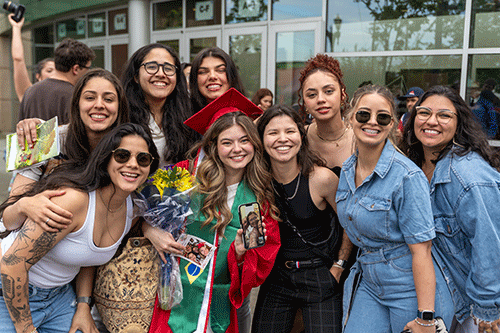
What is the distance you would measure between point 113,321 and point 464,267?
7.30 ft

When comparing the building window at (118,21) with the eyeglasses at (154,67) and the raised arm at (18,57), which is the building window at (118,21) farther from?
the eyeglasses at (154,67)

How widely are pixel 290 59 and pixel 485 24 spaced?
154 inches

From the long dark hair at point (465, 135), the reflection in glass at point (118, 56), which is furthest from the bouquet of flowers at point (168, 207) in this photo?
the reflection in glass at point (118, 56)

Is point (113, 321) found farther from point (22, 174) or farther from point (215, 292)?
point (22, 174)

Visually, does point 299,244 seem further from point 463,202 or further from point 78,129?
point 78,129

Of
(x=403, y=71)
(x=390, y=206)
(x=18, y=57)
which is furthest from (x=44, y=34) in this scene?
(x=390, y=206)

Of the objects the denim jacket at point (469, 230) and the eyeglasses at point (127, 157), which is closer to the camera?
the denim jacket at point (469, 230)

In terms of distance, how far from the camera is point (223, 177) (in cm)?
298

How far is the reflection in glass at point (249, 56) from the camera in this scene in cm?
967

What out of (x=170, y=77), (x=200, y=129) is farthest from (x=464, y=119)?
(x=170, y=77)

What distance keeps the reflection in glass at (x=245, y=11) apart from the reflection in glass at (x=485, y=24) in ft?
14.6

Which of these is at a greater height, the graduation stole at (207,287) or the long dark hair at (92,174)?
the long dark hair at (92,174)

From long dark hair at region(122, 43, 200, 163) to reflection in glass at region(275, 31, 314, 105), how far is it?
18.9 ft

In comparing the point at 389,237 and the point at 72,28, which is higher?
the point at 72,28
